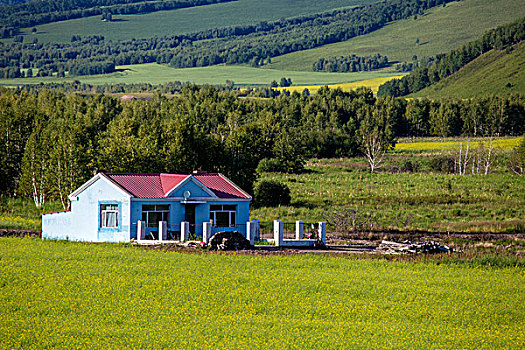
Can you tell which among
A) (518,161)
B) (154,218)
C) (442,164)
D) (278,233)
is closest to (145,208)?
(154,218)

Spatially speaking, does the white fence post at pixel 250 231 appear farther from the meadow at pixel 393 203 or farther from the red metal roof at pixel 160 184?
the meadow at pixel 393 203

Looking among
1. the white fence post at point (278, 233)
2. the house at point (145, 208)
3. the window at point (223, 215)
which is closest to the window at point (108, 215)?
the house at point (145, 208)

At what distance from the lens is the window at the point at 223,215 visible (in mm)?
50594

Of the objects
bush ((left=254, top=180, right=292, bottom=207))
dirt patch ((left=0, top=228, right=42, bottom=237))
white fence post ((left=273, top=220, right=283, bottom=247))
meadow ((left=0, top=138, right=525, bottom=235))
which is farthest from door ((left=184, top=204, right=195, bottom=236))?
bush ((left=254, top=180, right=292, bottom=207))

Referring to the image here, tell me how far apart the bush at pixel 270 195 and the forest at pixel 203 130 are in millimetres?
1266

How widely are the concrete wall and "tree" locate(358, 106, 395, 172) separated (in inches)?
2663

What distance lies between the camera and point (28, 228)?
59375mm

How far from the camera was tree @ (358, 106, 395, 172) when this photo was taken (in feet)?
395

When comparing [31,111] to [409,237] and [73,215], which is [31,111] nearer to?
[73,215]

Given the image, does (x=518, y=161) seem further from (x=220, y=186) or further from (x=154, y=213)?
(x=154, y=213)

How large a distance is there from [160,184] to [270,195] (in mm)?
25258

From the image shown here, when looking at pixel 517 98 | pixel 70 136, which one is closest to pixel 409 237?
pixel 70 136

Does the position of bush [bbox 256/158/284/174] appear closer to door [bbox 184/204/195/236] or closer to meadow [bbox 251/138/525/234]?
meadow [bbox 251/138/525/234]

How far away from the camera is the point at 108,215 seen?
1921 inches
